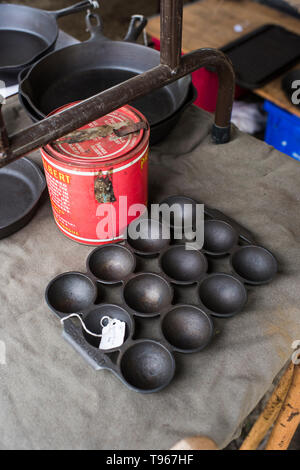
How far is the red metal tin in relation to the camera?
70 centimetres

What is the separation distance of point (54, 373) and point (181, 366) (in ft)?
0.59

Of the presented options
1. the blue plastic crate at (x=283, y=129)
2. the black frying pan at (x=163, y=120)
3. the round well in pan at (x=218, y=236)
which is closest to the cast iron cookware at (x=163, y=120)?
the black frying pan at (x=163, y=120)

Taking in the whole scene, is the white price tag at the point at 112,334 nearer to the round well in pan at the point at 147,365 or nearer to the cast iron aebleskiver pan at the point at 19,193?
the round well in pan at the point at 147,365

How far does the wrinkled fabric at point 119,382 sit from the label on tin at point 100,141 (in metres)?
0.18

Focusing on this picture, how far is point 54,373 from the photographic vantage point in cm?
63

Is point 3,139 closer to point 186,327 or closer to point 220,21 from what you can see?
point 186,327

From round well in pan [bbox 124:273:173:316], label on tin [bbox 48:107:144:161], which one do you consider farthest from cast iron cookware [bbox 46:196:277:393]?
label on tin [bbox 48:107:144:161]

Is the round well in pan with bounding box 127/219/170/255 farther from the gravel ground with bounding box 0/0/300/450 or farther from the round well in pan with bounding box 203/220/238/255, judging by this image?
the gravel ground with bounding box 0/0/300/450

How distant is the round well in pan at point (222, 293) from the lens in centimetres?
71

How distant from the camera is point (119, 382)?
0.62 meters

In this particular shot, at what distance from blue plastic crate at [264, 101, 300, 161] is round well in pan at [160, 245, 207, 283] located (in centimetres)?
92

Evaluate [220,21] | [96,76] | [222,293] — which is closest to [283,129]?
[220,21]
